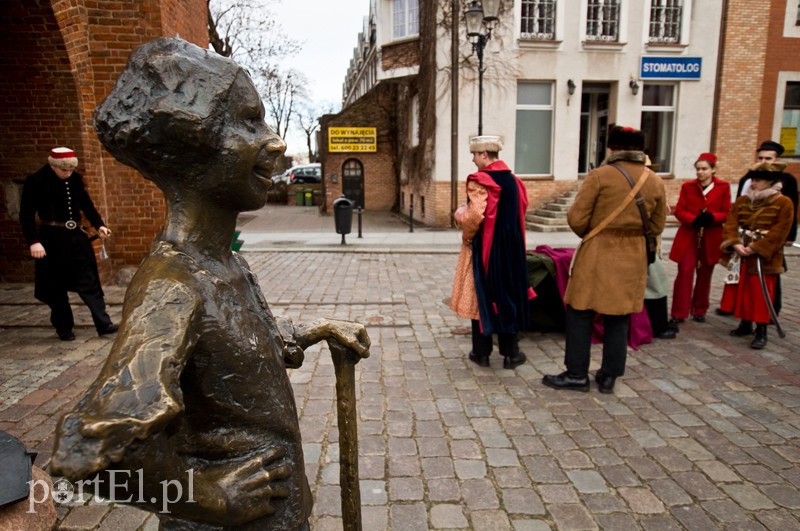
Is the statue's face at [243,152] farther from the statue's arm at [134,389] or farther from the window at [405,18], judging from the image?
the window at [405,18]

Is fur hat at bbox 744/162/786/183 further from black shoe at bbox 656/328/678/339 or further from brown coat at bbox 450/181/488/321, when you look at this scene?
brown coat at bbox 450/181/488/321

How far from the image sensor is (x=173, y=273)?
1.15 m

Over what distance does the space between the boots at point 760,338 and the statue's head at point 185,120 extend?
218 inches

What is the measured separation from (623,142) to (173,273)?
144 inches

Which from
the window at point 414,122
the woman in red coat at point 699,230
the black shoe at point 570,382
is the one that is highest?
the window at point 414,122

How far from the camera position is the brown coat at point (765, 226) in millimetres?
5180

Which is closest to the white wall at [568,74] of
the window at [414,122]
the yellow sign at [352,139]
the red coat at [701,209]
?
the window at [414,122]

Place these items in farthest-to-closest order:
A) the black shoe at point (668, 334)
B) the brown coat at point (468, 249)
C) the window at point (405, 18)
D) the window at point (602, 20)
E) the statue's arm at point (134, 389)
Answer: the window at point (405, 18) → the window at point (602, 20) → the black shoe at point (668, 334) → the brown coat at point (468, 249) → the statue's arm at point (134, 389)

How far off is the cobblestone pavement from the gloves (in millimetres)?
1144

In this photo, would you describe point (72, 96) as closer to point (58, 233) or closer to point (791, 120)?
point (58, 233)

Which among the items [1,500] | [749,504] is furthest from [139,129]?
[749,504]

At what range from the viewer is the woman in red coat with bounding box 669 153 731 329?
19.0 feet

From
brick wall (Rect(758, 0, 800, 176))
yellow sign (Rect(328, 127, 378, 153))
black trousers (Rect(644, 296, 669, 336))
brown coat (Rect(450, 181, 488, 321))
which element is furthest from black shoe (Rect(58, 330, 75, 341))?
brick wall (Rect(758, 0, 800, 176))

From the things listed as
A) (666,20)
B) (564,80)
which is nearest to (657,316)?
(564,80)
